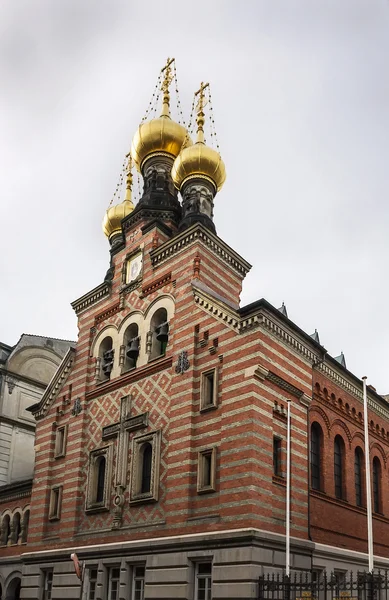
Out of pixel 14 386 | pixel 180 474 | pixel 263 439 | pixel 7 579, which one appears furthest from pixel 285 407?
pixel 14 386

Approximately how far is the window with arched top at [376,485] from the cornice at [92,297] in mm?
13414

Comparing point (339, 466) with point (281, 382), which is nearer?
point (281, 382)

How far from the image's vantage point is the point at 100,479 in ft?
85.5

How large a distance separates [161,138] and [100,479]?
1529 cm

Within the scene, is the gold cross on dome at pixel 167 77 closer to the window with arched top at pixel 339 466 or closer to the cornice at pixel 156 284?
the cornice at pixel 156 284

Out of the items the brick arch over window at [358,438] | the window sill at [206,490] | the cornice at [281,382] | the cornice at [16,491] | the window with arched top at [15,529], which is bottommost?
the window with arched top at [15,529]

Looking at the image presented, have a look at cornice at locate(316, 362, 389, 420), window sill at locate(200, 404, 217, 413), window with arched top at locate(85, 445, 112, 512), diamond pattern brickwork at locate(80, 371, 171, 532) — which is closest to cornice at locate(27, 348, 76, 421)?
diamond pattern brickwork at locate(80, 371, 171, 532)

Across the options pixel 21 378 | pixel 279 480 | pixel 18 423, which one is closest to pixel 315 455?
pixel 279 480

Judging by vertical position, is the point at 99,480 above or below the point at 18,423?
below

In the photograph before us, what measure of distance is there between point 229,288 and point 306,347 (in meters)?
4.17

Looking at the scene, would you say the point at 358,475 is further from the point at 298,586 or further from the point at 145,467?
the point at 145,467

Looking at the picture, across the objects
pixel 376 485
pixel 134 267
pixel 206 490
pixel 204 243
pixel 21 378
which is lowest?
pixel 206 490

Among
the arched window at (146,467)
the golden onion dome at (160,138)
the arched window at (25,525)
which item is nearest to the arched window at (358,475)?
A: the arched window at (146,467)

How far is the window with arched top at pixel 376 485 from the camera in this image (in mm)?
27492
